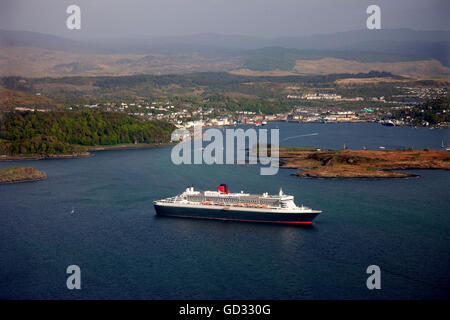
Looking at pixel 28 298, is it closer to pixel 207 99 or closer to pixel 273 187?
pixel 273 187

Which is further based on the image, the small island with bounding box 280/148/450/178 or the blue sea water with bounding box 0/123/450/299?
the small island with bounding box 280/148/450/178

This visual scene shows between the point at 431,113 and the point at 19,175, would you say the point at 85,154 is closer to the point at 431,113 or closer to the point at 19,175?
the point at 19,175

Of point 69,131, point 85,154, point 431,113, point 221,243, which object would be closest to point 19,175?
point 85,154

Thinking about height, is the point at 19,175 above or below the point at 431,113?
below

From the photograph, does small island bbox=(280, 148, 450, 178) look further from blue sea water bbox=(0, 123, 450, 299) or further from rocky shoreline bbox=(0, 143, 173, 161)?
rocky shoreline bbox=(0, 143, 173, 161)

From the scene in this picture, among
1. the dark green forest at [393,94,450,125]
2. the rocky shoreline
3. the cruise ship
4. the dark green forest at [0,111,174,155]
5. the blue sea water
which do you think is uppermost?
the dark green forest at [393,94,450,125]

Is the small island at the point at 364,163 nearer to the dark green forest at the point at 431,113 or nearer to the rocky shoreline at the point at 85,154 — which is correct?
the rocky shoreline at the point at 85,154

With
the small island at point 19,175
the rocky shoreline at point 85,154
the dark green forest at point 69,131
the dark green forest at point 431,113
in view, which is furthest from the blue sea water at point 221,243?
the dark green forest at point 431,113

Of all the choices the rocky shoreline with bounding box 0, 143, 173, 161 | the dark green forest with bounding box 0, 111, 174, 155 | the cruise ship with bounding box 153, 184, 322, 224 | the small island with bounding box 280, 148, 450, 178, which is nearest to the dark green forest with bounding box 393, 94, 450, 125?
the small island with bounding box 280, 148, 450, 178
